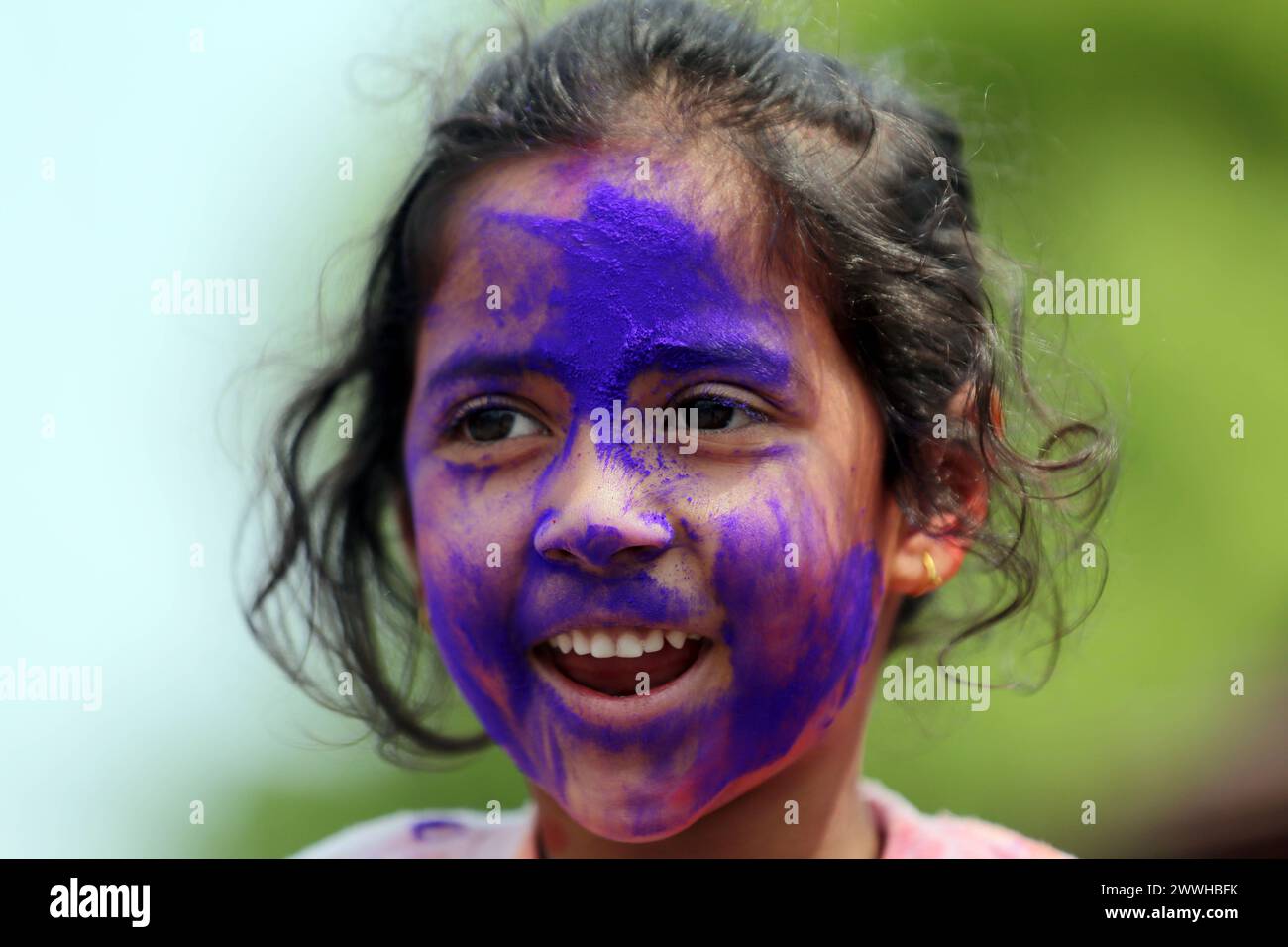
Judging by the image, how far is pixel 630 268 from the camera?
1.57 meters

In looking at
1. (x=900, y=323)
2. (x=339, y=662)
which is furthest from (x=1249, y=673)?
(x=339, y=662)

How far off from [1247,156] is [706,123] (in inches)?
75.4

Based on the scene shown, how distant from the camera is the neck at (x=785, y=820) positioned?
1750mm

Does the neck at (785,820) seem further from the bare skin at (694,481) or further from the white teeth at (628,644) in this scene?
the white teeth at (628,644)

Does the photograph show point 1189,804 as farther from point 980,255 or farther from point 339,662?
point 339,662

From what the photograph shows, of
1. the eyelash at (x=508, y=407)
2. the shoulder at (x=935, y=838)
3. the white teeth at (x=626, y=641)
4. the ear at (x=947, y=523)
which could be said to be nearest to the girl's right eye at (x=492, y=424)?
the eyelash at (x=508, y=407)

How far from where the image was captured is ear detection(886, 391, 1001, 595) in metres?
1.75

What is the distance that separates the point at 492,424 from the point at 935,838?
95 centimetres

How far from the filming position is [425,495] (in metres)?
1.72

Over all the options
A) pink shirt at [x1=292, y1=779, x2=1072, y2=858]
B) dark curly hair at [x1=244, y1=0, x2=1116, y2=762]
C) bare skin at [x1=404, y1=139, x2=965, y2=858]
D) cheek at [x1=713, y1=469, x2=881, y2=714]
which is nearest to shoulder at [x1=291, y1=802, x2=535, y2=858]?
pink shirt at [x1=292, y1=779, x2=1072, y2=858]

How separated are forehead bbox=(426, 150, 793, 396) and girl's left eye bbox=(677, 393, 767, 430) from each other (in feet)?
0.17

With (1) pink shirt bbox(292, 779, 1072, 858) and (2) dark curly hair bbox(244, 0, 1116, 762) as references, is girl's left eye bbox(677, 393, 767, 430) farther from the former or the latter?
(1) pink shirt bbox(292, 779, 1072, 858)

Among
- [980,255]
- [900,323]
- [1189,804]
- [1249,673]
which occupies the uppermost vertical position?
[980,255]

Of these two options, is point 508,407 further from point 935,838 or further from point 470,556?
point 935,838
